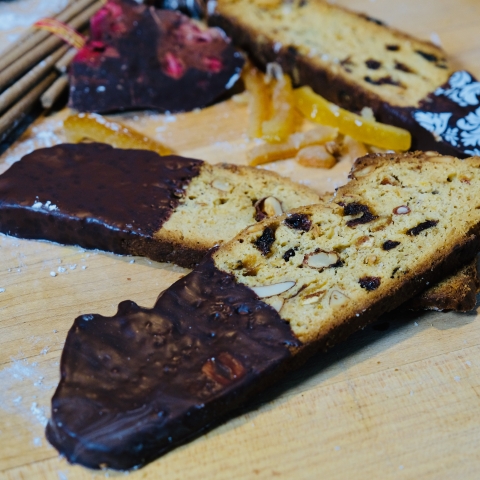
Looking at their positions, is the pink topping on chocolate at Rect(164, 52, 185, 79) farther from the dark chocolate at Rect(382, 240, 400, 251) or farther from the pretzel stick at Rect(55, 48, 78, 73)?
the dark chocolate at Rect(382, 240, 400, 251)

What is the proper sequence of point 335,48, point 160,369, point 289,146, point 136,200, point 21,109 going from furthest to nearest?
point 335,48, point 21,109, point 289,146, point 136,200, point 160,369

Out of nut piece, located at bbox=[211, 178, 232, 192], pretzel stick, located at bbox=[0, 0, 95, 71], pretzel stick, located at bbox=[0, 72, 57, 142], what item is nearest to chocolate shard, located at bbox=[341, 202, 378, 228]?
nut piece, located at bbox=[211, 178, 232, 192]

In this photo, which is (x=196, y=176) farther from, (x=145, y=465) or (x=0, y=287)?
(x=145, y=465)

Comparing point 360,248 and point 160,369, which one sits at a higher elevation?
point 360,248

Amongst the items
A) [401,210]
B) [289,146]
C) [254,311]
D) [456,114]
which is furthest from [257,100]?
[254,311]

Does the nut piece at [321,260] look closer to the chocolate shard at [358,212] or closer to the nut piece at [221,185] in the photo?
the chocolate shard at [358,212]

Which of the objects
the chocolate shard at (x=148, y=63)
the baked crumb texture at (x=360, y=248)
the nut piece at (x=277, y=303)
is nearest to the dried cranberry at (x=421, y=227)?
the baked crumb texture at (x=360, y=248)

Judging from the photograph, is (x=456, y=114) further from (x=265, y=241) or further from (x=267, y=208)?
(x=265, y=241)
